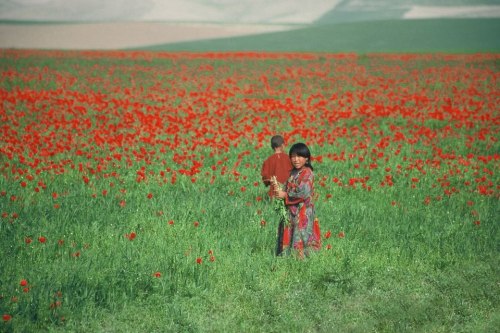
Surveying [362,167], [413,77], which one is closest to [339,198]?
[362,167]

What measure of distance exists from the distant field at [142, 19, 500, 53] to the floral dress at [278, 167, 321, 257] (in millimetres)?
43969

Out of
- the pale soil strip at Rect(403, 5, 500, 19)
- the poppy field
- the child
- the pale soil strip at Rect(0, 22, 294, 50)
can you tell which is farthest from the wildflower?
the pale soil strip at Rect(403, 5, 500, 19)

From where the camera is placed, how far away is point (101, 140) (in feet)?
35.4

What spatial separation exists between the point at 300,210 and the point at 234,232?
108 cm

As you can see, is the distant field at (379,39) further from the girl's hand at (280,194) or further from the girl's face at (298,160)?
the girl's hand at (280,194)

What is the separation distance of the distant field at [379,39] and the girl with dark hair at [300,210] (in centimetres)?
4396

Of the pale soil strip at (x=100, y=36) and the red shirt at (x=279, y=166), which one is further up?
the pale soil strip at (x=100, y=36)

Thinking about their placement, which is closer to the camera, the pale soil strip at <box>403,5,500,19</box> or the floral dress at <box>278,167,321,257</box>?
the floral dress at <box>278,167,321,257</box>

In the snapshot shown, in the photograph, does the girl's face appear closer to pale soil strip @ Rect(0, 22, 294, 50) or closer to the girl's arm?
the girl's arm

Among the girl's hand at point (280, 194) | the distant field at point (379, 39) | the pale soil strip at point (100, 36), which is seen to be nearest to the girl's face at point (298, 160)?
the girl's hand at point (280, 194)

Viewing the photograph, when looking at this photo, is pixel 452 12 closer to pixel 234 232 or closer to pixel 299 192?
pixel 234 232

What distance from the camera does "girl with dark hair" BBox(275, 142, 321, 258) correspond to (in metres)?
6.05

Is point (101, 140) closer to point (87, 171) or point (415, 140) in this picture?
point (87, 171)

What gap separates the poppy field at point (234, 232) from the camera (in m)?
5.00
